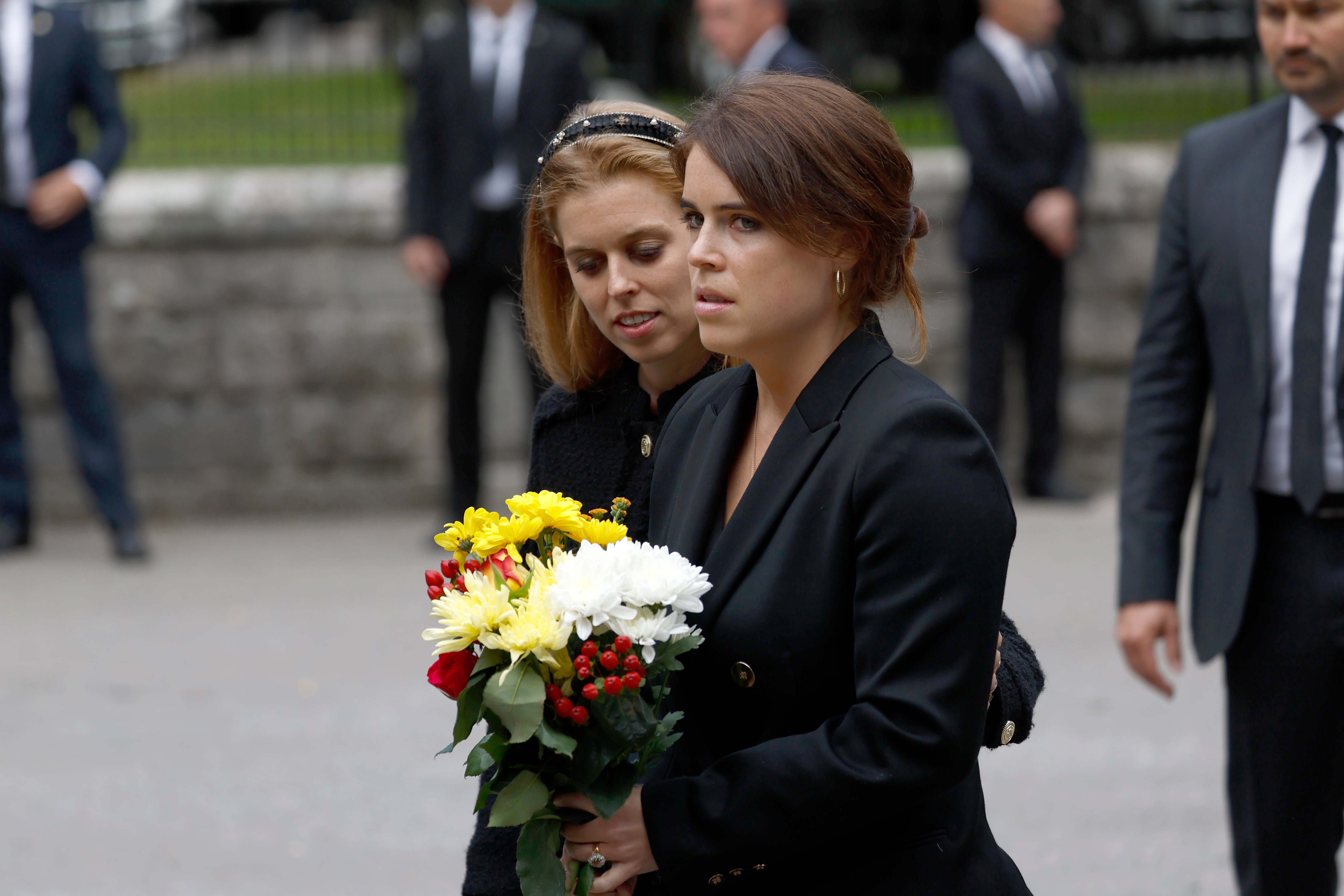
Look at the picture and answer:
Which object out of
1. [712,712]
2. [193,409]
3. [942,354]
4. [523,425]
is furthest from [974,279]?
[712,712]

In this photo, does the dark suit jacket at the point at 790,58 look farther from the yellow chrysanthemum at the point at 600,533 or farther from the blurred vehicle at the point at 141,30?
the yellow chrysanthemum at the point at 600,533

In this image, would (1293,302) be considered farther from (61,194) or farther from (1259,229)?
(61,194)

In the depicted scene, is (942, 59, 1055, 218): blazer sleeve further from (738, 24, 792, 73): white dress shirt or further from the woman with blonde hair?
the woman with blonde hair

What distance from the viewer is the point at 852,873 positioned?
6.77 feet

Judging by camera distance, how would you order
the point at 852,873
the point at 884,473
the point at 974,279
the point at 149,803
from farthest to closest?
the point at 974,279
the point at 149,803
the point at 852,873
the point at 884,473

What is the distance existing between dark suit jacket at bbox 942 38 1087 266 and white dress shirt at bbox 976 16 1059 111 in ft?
0.10

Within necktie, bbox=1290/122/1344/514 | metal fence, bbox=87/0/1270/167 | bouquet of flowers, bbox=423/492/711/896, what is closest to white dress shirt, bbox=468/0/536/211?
metal fence, bbox=87/0/1270/167

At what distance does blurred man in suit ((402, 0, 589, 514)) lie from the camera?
24.5ft

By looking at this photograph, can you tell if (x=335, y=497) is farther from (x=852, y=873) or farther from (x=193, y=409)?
(x=852, y=873)

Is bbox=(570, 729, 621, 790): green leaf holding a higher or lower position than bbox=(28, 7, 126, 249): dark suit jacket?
higher

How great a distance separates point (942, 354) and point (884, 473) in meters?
6.99

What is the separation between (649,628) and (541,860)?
32 cm

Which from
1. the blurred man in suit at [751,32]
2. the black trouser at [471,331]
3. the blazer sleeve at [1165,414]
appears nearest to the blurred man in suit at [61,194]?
the black trouser at [471,331]

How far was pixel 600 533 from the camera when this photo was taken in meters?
2.05
